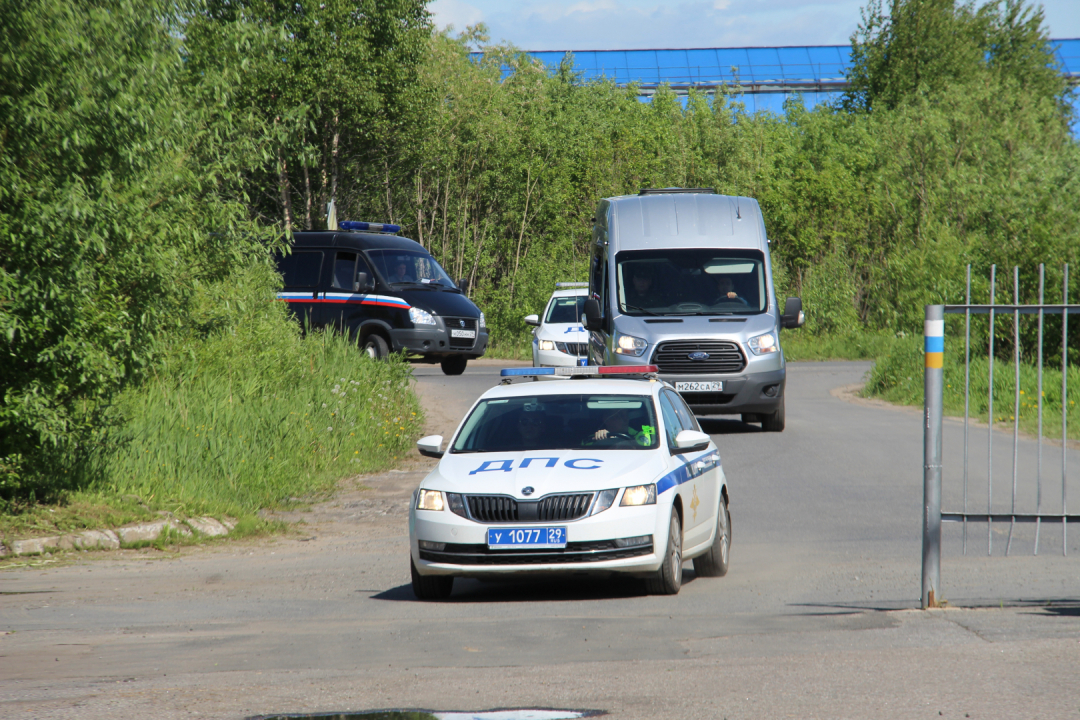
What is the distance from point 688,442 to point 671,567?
0.90 m

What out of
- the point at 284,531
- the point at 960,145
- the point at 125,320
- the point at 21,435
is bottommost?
the point at 284,531

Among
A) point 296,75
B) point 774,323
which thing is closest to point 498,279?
point 296,75

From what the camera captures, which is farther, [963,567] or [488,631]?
[963,567]

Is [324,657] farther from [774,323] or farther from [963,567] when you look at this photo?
[774,323]

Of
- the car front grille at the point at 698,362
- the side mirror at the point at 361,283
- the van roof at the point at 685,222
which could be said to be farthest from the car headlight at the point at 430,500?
the side mirror at the point at 361,283

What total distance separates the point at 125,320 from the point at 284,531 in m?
2.45

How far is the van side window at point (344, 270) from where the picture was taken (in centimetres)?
2473

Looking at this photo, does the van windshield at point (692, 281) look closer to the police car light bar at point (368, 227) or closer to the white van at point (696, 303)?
the white van at point (696, 303)

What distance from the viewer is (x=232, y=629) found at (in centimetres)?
710

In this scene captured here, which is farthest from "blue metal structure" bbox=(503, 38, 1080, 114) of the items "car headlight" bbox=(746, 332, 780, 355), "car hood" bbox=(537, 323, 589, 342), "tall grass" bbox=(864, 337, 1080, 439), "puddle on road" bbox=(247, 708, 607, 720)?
"puddle on road" bbox=(247, 708, 607, 720)

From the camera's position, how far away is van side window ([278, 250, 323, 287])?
81.4ft

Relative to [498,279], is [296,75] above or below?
above

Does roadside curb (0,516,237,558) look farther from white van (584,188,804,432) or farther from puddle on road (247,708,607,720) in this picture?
white van (584,188,804,432)

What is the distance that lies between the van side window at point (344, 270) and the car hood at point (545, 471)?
16.9 m
